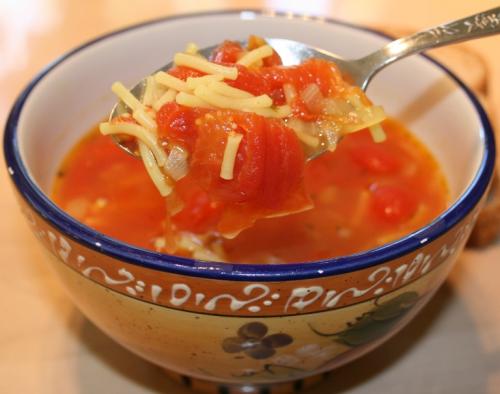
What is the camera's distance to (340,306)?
102cm

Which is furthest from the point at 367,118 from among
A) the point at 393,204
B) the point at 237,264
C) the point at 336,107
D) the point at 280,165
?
the point at 237,264

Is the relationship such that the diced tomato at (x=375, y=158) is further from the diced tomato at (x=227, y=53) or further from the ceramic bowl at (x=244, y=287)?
the diced tomato at (x=227, y=53)

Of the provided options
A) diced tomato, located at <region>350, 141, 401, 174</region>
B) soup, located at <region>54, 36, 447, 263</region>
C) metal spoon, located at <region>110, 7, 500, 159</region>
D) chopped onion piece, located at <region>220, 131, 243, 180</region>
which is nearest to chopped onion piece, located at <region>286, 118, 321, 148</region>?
soup, located at <region>54, 36, 447, 263</region>

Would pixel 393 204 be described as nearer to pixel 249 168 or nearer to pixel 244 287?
pixel 249 168

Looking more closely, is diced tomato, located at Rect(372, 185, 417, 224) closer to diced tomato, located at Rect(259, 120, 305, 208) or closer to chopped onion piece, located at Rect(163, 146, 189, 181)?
diced tomato, located at Rect(259, 120, 305, 208)

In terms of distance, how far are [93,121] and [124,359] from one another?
59 centimetres

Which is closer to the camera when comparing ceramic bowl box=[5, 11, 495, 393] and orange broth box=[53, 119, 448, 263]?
ceramic bowl box=[5, 11, 495, 393]

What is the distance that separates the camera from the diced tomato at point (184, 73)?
3.96 feet

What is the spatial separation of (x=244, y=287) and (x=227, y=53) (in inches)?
20.2

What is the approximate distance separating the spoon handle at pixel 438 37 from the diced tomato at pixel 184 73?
354 mm

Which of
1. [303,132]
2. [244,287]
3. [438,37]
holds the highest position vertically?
[438,37]

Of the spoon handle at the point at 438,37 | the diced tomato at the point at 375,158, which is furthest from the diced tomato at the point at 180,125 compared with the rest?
the diced tomato at the point at 375,158

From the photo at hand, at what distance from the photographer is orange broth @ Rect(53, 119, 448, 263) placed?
1.37 m

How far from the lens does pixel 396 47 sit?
4.54ft
